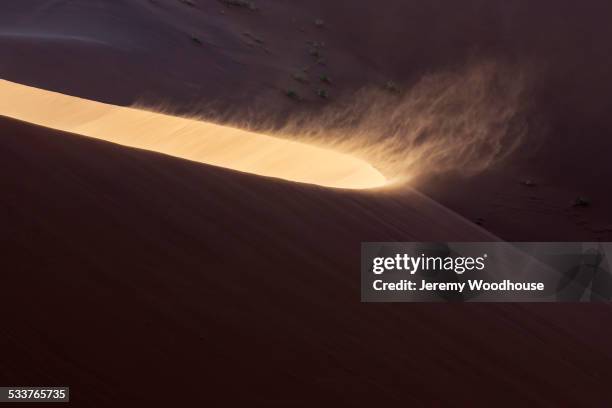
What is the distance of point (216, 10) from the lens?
16141 millimetres

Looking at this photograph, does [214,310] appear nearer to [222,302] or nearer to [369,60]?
[222,302]

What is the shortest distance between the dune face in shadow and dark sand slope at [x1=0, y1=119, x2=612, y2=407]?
1817mm

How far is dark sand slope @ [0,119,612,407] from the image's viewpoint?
11.0ft

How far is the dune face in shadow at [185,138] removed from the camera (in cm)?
664

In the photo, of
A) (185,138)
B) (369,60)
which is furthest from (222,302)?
(369,60)

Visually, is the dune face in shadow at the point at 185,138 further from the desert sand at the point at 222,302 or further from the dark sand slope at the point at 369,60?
the dark sand slope at the point at 369,60

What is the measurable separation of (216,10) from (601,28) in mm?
8390

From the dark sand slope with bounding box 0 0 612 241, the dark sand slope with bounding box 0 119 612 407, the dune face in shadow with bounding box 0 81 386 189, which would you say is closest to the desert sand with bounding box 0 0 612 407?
the dark sand slope with bounding box 0 119 612 407

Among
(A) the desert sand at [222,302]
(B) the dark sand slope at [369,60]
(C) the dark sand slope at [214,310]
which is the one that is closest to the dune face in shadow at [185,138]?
(A) the desert sand at [222,302]

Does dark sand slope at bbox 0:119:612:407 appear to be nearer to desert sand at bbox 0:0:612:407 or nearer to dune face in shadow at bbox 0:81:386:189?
desert sand at bbox 0:0:612:407

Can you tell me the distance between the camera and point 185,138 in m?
7.32

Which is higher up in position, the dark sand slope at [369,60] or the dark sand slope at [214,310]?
the dark sand slope at [369,60]

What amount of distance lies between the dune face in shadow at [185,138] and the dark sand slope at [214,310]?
5.96 feet

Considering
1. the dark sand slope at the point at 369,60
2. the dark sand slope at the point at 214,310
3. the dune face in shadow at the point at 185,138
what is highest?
the dark sand slope at the point at 369,60
